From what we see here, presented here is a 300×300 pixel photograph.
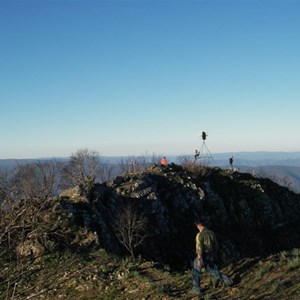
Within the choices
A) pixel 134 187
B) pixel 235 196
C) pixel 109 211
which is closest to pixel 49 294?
pixel 109 211

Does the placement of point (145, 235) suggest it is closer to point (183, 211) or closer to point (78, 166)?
point (183, 211)

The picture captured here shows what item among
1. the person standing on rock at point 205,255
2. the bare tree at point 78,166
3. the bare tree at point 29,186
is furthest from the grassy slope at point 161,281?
the bare tree at point 78,166

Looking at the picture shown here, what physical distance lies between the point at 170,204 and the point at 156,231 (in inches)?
238

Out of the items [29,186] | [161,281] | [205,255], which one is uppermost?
[29,186]

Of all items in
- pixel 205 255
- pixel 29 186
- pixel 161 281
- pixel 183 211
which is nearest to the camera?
pixel 29 186

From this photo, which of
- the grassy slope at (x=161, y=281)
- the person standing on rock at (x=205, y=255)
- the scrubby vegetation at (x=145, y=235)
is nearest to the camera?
the scrubby vegetation at (x=145, y=235)

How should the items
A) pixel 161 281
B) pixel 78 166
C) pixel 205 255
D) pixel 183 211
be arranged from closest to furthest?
1. pixel 205 255
2. pixel 161 281
3. pixel 183 211
4. pixel 78 166

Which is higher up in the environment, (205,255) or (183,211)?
(205,255)

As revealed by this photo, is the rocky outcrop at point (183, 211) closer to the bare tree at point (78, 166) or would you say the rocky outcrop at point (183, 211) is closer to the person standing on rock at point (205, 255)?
the person standing on rock at point (205, 255)

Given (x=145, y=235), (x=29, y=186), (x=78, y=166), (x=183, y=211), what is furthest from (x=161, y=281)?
(x=78, y=166)

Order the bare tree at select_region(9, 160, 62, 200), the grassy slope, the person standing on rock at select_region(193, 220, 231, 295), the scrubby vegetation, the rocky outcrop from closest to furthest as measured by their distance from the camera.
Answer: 1. the bare tree at select_region(9, 160, 62, 200)
2. the scrubby vegetation
3. the grassy slope
4. the person standing on rock at select_region(193, 220, 231, 295)
5. the rocky outcrop

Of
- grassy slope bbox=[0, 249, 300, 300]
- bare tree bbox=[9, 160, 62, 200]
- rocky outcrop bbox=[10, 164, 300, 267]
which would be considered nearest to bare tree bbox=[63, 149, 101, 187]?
bare tree bbox=[9, 160, 62, 200]

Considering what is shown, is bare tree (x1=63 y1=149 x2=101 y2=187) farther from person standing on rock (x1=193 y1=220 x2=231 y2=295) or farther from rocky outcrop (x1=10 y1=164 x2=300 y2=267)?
person standing on rock (x1=193 y1=220 x2=231 y2=295)

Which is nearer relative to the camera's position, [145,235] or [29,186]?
[29,186]
